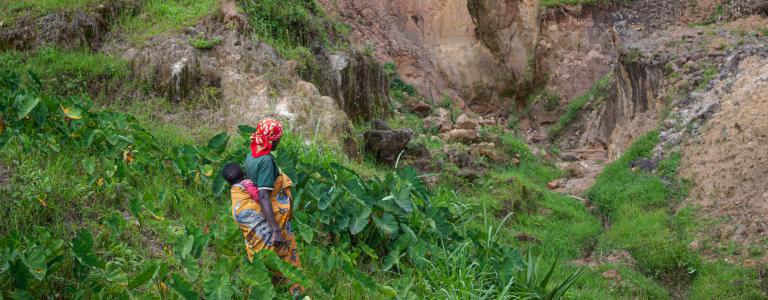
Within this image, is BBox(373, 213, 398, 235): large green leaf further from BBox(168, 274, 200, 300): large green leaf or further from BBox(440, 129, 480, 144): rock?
BBox(440, 129, 480, 144): rock

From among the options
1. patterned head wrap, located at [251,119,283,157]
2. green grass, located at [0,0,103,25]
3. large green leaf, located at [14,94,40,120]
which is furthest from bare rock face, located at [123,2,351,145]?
patterned head wrap, located at [251,119,283,157]

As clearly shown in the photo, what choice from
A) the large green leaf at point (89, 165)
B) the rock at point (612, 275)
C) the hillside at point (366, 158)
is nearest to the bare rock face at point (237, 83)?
the hillside at point (366, 158)

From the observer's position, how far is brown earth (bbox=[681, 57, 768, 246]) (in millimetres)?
10766

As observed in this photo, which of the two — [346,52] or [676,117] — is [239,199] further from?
[676,117]

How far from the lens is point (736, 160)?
12008 mm

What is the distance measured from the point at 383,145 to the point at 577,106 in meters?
11.6

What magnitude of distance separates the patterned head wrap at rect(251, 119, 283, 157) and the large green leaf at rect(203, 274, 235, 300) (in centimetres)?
98

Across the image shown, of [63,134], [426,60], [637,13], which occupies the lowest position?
[426,60]

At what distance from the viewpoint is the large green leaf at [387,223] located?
22.1 ft

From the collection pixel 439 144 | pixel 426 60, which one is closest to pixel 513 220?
pixel 439 144

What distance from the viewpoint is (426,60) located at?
24.0m

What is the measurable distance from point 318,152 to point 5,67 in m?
4.51

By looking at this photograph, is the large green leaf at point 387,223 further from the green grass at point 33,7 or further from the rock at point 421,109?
the rock at point 421,109

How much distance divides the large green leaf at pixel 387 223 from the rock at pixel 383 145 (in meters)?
5.07
